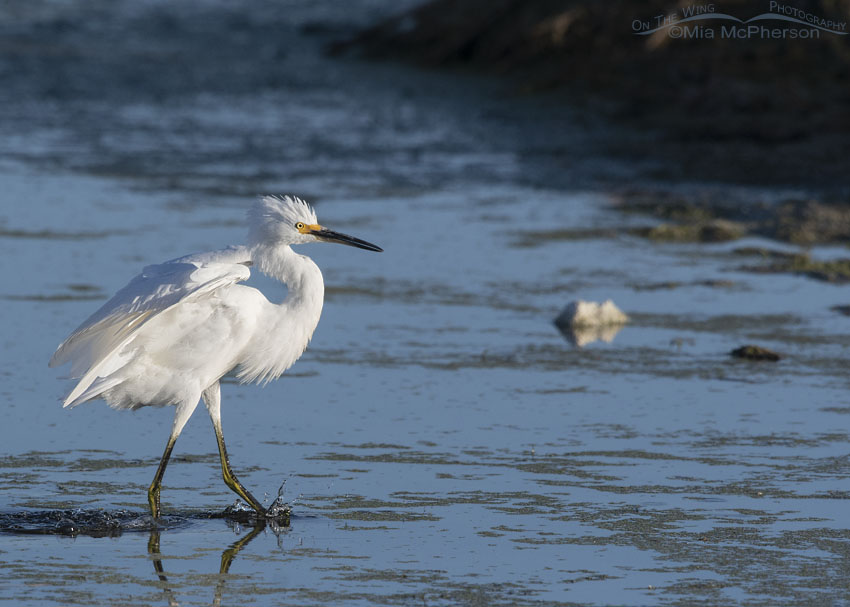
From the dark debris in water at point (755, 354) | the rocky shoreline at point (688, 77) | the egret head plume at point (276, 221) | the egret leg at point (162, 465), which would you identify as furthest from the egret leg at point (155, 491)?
the rocky shoreline at point (688, 77)

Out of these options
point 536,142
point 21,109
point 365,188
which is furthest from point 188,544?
point 21,109

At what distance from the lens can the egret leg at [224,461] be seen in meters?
5.85

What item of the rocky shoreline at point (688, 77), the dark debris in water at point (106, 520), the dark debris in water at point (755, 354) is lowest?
the dark debris in water at point (106, 520)

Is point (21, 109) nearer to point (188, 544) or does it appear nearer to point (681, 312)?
point (681, 312)

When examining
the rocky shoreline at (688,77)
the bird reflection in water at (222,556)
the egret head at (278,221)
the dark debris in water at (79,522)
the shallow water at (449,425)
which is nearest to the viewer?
the bird reflection in water at (222,556)

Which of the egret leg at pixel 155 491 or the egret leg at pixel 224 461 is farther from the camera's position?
the egret leg at pixel 224 461

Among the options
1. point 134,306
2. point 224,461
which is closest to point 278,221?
point 134,306

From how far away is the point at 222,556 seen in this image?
5.35 metres

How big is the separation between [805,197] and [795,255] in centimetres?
263

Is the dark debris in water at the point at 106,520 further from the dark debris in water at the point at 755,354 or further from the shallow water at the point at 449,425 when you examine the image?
the dark debris in water at the point at 755,354

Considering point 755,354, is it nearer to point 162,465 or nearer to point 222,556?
point 162,465

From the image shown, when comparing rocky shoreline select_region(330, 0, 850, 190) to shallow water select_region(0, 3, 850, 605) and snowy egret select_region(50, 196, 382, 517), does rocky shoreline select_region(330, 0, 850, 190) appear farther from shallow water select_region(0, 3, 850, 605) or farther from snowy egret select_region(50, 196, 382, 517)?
snowy egret select_region(50, 196, 382, 517)

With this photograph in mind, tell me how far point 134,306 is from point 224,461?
0.80 m

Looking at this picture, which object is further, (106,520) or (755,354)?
(755,354)
